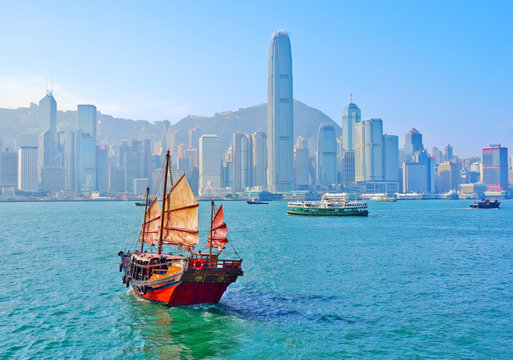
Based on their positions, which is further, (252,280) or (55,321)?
(252,280)

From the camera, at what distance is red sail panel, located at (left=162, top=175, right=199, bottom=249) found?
39.8 m

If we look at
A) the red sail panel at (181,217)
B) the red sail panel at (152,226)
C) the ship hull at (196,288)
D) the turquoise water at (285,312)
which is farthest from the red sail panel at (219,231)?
the red sail panel at (152,226)

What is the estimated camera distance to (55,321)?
108ft

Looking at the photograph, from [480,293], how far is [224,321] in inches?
912

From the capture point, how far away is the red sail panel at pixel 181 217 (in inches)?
1565

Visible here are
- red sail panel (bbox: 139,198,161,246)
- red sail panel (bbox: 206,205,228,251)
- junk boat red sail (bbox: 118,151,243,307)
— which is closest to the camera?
junk boat red sail (bbox: 118,151,243,307)

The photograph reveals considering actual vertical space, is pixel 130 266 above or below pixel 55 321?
above

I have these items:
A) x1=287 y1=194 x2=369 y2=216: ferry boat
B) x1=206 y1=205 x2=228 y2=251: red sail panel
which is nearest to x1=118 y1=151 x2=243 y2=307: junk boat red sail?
x1=206 y1=205 x2=228 y2=251: red sail panel

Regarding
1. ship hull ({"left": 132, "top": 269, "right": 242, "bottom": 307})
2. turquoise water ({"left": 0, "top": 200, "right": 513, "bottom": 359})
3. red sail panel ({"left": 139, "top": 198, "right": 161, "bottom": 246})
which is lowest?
turquoise water ({"left": 0, "top": 200, "right": 513, "bottom": 359})

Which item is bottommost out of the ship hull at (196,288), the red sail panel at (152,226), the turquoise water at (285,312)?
the turquoise water at (285,312)

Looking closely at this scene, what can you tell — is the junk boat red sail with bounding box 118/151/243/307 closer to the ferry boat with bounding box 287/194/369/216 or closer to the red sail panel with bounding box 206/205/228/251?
the red sail panel with bounding box 206/205/228/251

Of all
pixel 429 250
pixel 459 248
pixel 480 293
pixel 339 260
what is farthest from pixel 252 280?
pixel 459 248

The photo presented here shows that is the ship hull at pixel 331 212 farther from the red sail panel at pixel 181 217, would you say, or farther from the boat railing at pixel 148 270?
the boat railing at pixel 148 270

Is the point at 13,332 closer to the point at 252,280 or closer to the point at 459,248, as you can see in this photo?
the point at 252,280
